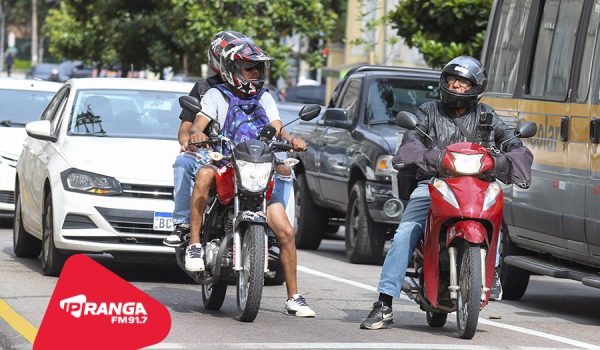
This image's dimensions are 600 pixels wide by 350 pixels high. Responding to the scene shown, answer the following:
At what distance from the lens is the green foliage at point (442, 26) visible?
19625 mm

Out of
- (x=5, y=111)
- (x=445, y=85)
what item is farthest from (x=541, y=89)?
(x=5, y=111)

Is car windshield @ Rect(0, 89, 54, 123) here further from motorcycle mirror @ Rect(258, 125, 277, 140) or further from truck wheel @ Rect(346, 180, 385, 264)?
motorcycle mirror @ Rect(258, 125, 277, 140)

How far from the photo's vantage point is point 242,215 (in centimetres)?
934

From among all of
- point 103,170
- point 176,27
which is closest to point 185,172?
point 103,170

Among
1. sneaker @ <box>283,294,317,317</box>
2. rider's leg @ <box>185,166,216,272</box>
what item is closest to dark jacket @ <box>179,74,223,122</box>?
rider's leg @ <box>185,166,216,272</box>

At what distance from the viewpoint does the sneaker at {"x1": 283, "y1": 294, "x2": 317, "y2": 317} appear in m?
9.78

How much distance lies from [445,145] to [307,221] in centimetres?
830

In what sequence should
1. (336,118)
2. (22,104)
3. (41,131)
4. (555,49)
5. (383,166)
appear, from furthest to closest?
(22,104), (336,118), (383,166), (41,131), (555,49)

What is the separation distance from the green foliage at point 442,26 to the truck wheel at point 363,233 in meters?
4.33

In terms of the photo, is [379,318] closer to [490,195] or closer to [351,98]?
[490,195]

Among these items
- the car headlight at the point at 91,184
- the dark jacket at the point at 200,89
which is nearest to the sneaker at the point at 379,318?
the dark jacket at the point at 200,89

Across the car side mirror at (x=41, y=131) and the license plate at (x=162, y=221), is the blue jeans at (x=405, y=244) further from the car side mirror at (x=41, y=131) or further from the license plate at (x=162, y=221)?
the car side mirror at (x=41, y=131)

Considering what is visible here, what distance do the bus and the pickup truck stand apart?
6.46 ft

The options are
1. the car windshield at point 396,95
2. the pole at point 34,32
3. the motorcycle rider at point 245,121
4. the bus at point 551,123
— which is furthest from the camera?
the pole at point 34,32
